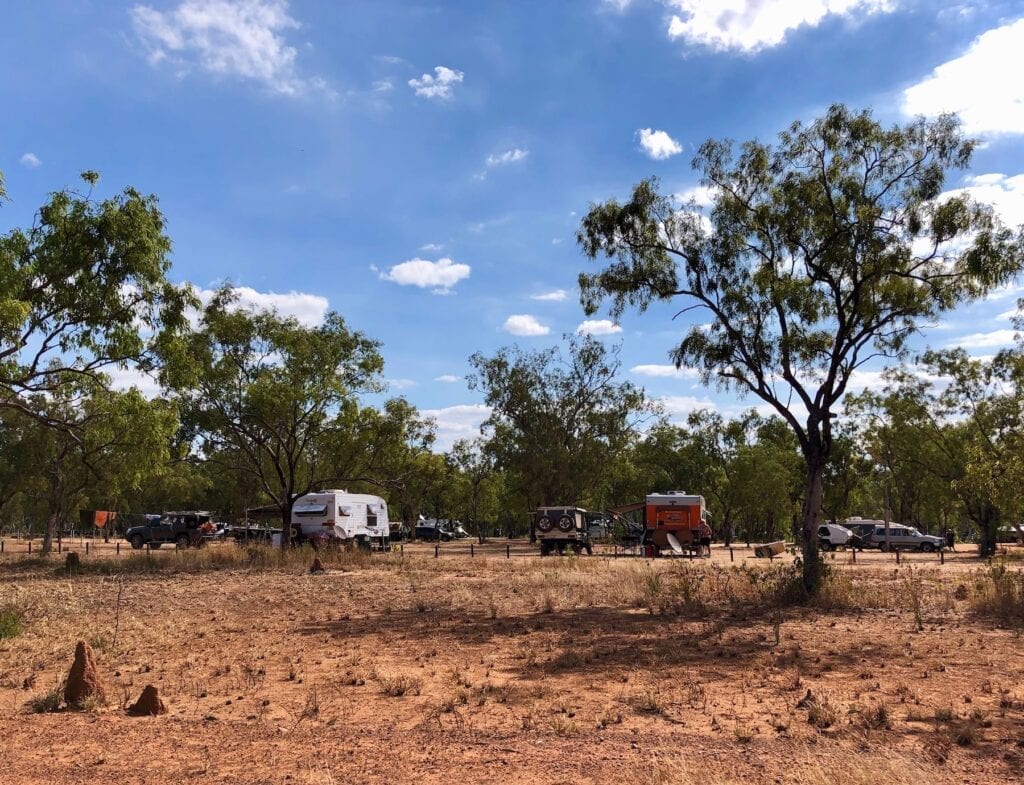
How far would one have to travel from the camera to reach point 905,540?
49.0m

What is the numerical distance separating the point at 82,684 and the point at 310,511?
90.5ft

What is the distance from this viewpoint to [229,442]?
32.6 metres

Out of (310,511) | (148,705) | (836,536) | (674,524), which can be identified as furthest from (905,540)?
(148,705)

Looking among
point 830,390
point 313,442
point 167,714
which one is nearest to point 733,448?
point 313,442

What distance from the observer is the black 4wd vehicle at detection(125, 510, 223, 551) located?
44.9 metres

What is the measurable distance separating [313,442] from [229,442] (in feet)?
11.5

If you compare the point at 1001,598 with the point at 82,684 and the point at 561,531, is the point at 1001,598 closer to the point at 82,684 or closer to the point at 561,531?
the point at 82,684

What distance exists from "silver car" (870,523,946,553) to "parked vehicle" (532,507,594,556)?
69.8 ft

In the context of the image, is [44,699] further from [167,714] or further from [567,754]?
[567,754]

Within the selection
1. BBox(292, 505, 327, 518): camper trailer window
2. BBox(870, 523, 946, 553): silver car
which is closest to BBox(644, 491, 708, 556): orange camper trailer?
BBox(292, 505, 327, 518): camper trailer window

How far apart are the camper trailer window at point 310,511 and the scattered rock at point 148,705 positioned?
27561mm

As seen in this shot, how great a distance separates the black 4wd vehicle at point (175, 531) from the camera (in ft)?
147

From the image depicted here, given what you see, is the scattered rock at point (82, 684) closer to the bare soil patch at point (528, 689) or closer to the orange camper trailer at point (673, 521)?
the bare soil patch at point (528, 689)

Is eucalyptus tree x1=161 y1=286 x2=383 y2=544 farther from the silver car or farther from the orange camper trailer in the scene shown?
the silver car
